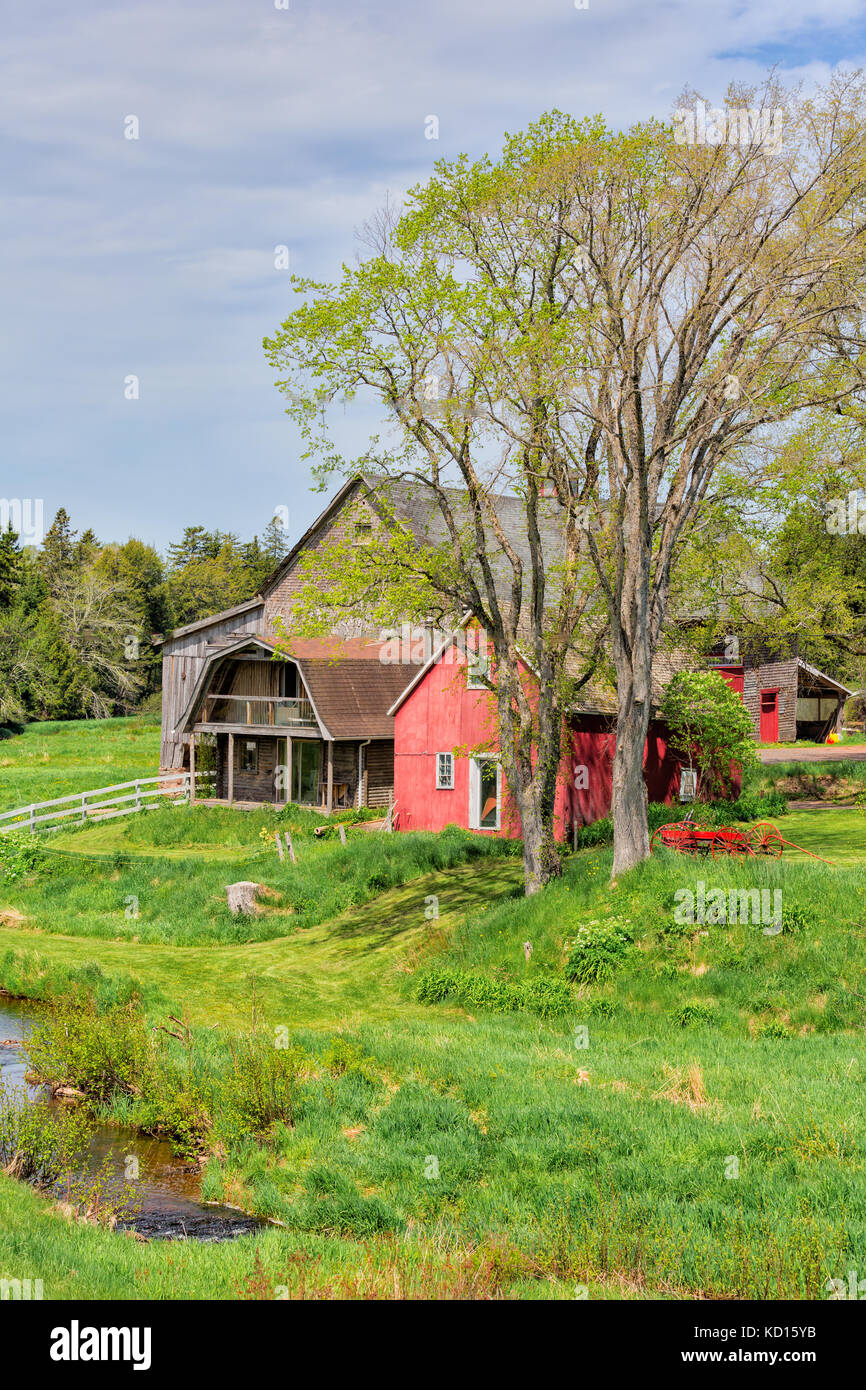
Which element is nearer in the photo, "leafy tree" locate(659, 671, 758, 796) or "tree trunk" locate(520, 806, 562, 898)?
"tree trunk" locate(520, 806, 562, 898)

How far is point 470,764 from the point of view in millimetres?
30391

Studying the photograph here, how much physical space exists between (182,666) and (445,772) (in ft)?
52.8

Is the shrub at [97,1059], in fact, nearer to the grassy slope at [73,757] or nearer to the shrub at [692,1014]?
the shrub at [692,1014]

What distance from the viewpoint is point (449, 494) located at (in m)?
21.6

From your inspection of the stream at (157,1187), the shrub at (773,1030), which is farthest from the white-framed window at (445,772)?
the shrub at (773,1030)

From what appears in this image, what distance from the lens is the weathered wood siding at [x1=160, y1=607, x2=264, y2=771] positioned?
139 feet

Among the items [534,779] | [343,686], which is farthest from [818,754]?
[534,779]

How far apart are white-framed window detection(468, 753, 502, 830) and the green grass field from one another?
187 inches

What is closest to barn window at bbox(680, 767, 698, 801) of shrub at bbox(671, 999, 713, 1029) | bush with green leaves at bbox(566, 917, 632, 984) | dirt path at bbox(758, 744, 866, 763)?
dirt path at bbox(758, 744, 866, 763)

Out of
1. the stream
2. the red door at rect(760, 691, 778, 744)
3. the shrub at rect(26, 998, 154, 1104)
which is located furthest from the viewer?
the red door at rect(760, 691, 778, 744)

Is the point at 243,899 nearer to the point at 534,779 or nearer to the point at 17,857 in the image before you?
the point at 534,779

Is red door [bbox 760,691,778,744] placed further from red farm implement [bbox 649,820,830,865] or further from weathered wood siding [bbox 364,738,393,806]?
red farm implement [bbox 649,820,830,865]

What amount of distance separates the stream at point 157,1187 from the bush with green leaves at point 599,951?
661 centimetres

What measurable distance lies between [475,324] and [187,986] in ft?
42.5
